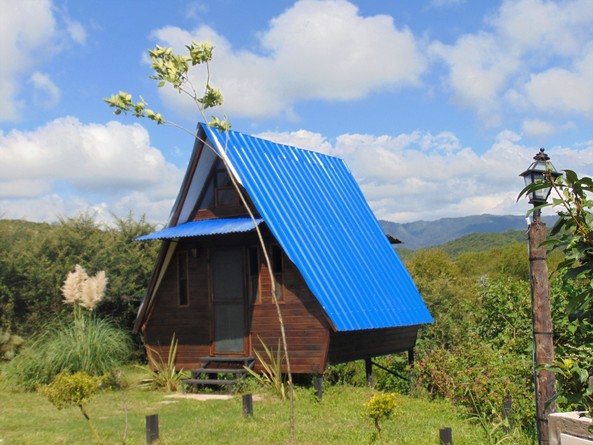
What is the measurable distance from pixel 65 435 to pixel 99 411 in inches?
98.6

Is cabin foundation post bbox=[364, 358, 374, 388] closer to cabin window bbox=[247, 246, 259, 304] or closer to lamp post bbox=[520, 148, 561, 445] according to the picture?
cabin window bbox=[247, 246, 259, 304]

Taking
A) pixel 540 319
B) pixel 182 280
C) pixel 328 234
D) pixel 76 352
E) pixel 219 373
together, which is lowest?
pixel 219 373

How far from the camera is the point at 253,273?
15.5 m

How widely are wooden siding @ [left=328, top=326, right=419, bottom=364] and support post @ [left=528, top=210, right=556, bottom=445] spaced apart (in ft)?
23.8

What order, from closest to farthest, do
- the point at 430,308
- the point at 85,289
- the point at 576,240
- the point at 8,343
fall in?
the point at 576,240
the point at 85,289
the point at 8,343
the point at 430,308

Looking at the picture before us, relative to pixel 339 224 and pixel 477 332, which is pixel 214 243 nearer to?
pixel 339 224

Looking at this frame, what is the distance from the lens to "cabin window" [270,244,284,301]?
14.7 meters

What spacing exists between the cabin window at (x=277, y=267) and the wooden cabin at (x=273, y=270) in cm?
2

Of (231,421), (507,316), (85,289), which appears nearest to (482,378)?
(507,316)

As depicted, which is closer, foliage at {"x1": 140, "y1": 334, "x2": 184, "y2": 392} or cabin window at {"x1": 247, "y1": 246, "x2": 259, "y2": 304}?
cabin window at {"x1": 247, "y1": 246, "x2": 259, "y2": 304}

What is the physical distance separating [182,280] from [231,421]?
6.58 m

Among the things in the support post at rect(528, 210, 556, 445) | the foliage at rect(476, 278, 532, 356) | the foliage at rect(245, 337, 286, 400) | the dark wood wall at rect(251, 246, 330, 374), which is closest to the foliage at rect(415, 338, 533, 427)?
the foliage at rect(476, 278, 532, 356)

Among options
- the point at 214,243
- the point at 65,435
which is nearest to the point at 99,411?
the point at 65,435

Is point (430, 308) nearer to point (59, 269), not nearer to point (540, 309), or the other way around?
point (59, 269)
